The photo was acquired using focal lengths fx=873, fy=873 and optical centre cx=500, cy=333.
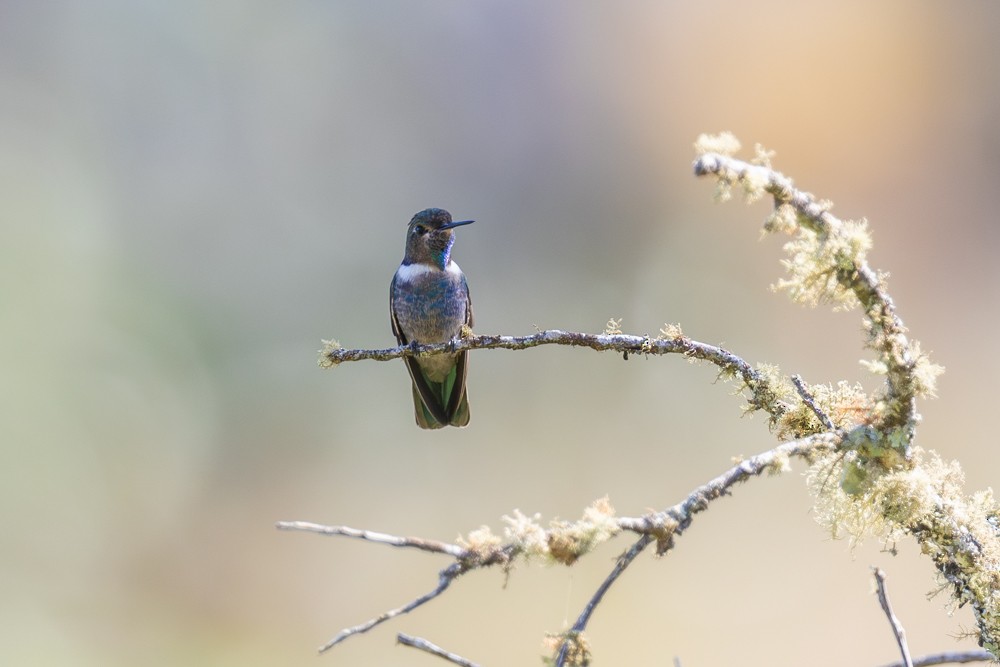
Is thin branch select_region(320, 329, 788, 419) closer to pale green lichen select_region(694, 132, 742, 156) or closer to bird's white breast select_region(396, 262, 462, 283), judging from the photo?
pale green lichen select_region(694, 132, 742, 156)

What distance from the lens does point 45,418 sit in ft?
30.5

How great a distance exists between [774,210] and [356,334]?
8.57 metres

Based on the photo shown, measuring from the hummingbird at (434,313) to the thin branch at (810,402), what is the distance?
290 centimetres

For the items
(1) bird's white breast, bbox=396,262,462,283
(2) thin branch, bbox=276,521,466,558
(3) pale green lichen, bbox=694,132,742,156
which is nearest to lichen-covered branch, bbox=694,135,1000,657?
(3) pale green lichen, bbox=694,132,742,156

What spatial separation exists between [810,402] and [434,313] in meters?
3.02

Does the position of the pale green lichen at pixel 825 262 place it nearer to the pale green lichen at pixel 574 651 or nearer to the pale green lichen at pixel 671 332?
the pale green lichen at pixel 671 332

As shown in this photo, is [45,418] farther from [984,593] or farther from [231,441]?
[984,593]

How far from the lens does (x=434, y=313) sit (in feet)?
13.8

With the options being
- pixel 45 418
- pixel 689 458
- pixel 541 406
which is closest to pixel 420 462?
pixel 541 406

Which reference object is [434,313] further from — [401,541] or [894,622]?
[401,541]

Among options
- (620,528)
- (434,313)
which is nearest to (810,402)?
(620,528)

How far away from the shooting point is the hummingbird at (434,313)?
4.17 m

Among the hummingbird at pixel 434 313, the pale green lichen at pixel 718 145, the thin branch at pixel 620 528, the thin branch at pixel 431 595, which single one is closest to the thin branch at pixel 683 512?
the thin branch at pixel 620 528

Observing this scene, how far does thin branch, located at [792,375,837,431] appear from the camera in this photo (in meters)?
1.27
